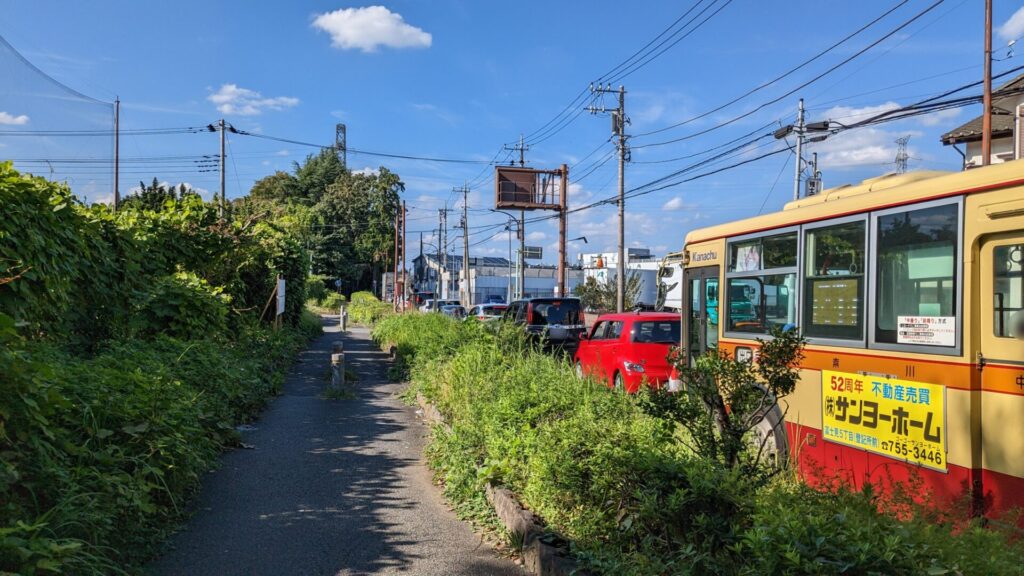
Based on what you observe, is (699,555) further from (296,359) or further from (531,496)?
(296,359)

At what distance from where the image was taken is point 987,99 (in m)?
15.1

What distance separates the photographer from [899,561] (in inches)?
111

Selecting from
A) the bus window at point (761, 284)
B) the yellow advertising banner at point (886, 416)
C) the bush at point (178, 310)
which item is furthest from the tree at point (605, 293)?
the yellow advertising banner at point (886, 416)

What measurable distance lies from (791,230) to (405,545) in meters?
4.66

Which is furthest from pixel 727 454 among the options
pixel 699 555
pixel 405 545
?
pixel 405 545

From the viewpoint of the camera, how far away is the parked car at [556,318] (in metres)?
17.2

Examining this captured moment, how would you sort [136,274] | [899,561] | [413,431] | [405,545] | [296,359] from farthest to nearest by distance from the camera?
[296,359]
[413,431]
[136,274]
[405,545]
[899,561]

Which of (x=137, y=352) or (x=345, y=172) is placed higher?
(x=345, y=172)

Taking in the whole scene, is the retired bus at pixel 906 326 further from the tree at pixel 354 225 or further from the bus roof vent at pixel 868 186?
the tree at pixel 354 225

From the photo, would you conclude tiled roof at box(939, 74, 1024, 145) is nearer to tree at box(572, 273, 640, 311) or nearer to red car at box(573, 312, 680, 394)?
tree at box(572, 273, 640, 311)

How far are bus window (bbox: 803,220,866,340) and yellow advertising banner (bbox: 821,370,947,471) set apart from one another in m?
0.42

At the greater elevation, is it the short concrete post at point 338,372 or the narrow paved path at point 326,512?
the short concrete post at point 338,372

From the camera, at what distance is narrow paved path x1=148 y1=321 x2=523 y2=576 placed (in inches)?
193

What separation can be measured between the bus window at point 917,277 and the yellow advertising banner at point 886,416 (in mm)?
378
